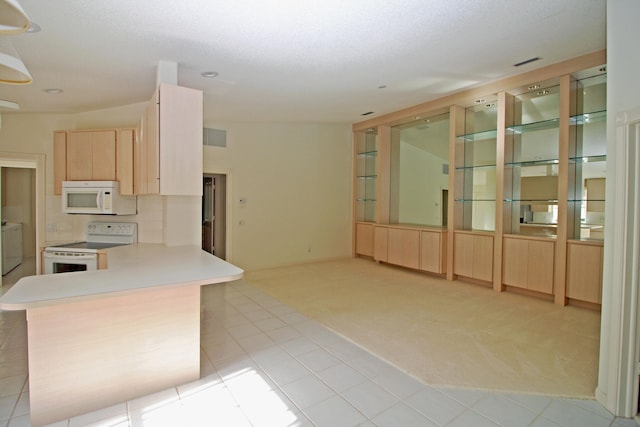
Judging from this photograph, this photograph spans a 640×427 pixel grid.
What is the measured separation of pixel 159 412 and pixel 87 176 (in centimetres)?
334

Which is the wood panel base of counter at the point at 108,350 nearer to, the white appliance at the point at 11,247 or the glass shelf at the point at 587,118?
the glass shelf at the point at 587,118

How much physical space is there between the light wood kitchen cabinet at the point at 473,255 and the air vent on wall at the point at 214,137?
4226mm

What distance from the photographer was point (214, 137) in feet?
18.5

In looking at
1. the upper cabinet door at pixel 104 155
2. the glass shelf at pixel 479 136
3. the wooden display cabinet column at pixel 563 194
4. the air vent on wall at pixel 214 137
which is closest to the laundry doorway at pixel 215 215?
the air vent on wall at pixel 214 137

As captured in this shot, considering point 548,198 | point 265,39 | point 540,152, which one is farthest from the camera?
point 540,152

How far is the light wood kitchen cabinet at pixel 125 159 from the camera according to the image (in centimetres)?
398

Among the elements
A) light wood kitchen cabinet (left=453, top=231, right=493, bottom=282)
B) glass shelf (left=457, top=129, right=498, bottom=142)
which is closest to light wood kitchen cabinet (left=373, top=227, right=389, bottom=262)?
light wood kitchen cabinet (left=453, top=231, right=493, bottom=282)

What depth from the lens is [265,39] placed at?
2.75 meters

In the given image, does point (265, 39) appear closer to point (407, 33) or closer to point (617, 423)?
point (407, 33)

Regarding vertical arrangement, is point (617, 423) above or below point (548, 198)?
below

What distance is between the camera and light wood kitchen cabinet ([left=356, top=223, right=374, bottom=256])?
688 cm

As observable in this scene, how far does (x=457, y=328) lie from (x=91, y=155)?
4.80 m

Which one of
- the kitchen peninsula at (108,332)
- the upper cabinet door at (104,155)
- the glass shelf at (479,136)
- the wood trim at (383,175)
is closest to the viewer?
the kitchen peninsula at (108,332)

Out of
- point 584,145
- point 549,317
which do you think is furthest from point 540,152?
point 549,317
